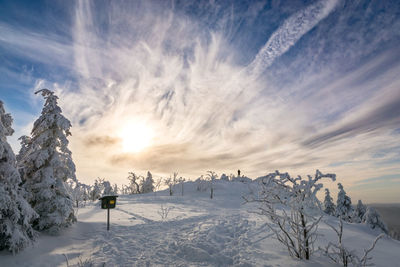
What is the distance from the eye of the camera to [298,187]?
6371mm

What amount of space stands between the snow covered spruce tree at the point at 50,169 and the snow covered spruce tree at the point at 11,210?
1.84 metres

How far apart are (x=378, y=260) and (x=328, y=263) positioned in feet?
6.30

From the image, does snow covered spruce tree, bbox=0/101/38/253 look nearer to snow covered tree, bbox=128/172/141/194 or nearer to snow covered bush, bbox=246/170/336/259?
snow covered bush, bbox=246/170/336/259

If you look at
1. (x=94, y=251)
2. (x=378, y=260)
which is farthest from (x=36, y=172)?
(x=378, y=260)

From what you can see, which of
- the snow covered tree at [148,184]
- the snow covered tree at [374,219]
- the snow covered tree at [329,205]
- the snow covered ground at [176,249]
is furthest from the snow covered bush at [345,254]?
the snow covered tree at [148,184]

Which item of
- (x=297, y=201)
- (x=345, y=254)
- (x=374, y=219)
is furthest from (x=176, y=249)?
(x=374, y=219)

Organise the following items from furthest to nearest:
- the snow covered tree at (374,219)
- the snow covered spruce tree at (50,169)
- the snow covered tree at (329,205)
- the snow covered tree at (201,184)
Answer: the snow covered tree at (201,184), the snow covered tree at (329,205), the snow covered tree at (374,219), the snow covered spruce tree at (50,169)

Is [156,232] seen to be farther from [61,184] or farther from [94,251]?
[61,184]

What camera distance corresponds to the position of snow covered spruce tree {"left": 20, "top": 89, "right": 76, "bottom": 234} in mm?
10141

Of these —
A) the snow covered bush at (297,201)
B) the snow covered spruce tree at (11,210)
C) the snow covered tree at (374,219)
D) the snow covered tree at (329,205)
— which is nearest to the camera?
the snow covered bush at (297,201)

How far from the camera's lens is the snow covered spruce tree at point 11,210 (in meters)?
7.30

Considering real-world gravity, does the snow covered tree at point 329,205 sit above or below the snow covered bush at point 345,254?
below

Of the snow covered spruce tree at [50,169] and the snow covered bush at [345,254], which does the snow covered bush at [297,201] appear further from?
the snow covered spruce tree at [50,169]

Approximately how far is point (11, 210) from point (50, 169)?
11.2 feet
